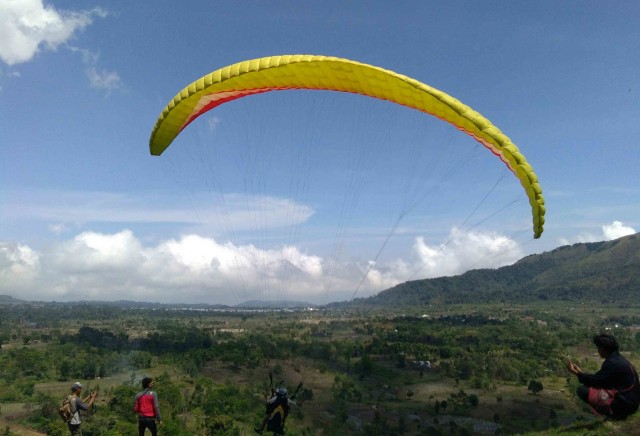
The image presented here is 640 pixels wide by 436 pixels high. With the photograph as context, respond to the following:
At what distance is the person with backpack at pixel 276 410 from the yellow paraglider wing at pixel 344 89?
7778mm

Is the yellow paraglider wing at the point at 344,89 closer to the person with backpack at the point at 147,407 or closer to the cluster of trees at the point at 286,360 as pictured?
the person with backpack at the point at 147,407

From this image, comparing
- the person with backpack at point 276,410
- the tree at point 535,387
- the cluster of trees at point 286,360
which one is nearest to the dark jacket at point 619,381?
the person with backpack at point 276,410

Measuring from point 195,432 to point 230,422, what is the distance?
14.4 feet

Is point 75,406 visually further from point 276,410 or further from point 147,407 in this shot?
point 276,410

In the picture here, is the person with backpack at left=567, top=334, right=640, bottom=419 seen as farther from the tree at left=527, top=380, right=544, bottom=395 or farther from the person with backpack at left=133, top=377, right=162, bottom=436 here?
the tree at left=527, top=380, right=544, bottom=395

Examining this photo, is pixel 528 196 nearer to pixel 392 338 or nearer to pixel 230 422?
pixel 230 422

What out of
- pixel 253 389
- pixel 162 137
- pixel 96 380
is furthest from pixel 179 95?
pixel 96 380

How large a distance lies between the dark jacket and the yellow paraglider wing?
216 inches

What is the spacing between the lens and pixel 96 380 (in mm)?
92438

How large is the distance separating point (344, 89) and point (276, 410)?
9.09 m

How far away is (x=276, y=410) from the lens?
11062mm

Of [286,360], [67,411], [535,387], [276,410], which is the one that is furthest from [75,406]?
[286,360]

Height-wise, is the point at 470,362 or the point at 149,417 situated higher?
the point at 149,417

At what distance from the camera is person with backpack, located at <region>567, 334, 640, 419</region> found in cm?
714
